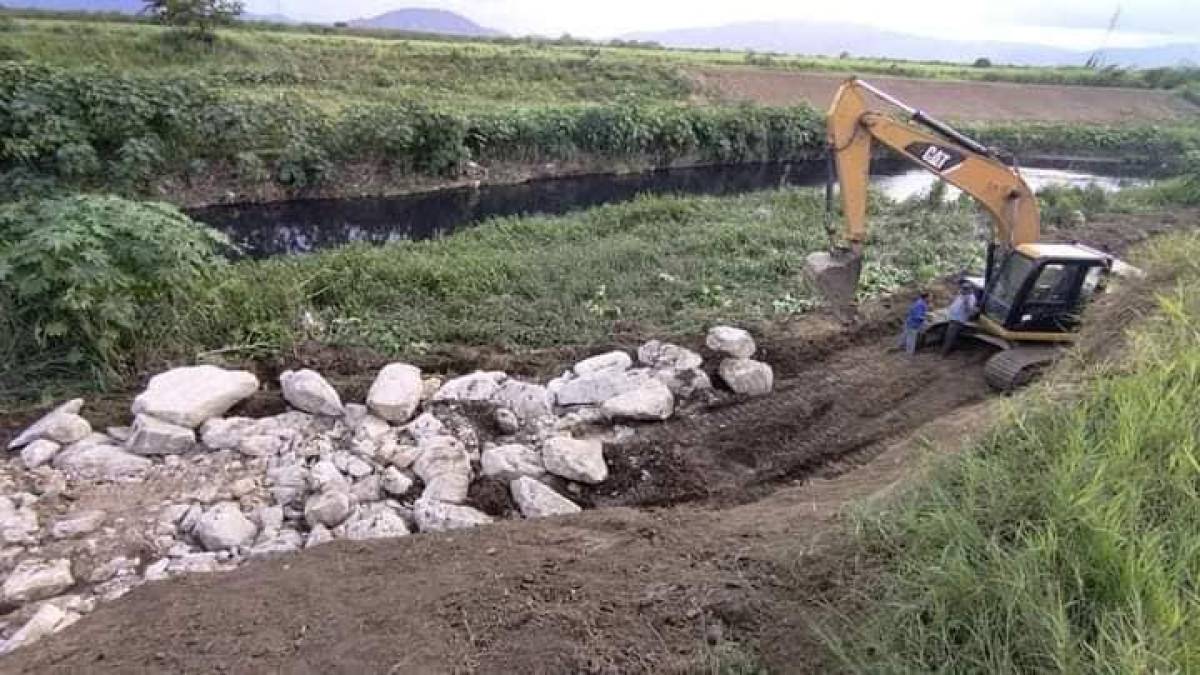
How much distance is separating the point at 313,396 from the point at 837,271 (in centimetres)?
503

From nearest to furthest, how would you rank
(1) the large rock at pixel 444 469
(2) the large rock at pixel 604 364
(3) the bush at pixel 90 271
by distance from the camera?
(1) the large rock at pixel 444 469 → (3) the bush at pixel 90 271 → (2) the large rock at pixel 604 364

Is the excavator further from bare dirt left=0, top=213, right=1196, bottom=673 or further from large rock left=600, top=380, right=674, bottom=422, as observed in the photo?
large rock left=600, top=380, right=674, bottom=422

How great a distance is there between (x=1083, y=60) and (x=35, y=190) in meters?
51.6

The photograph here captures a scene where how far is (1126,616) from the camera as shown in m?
2.30

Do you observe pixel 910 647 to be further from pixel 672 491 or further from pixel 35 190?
pixel 35 190

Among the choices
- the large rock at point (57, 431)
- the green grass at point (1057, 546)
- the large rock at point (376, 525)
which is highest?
the green grass at point (1057, 546)

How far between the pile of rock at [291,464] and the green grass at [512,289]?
2.85ft

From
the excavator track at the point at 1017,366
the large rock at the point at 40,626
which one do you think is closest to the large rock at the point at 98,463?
the large rock at the point at 40,626

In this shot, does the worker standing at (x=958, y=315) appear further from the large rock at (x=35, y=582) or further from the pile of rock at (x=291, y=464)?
the large rock at (x=35, y=582)

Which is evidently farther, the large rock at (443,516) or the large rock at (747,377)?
the large rock at (747,377)

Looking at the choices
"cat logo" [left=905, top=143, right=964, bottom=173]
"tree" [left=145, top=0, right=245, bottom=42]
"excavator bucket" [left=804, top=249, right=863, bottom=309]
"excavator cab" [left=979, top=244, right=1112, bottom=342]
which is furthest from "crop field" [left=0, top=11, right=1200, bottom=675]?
"tree" [left=145, top=0, right=245, bottom=42]

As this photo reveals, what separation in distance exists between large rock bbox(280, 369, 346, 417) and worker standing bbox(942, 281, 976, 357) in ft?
18.3

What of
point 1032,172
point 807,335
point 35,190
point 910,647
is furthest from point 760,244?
point 1032,172

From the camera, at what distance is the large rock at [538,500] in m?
5.22
